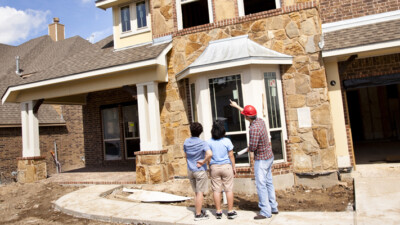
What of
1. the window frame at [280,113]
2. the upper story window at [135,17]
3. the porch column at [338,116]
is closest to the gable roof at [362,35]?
the porch column at [338,116]

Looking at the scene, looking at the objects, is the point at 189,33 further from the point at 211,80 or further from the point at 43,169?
the point at 43,169

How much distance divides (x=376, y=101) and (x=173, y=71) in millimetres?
11411

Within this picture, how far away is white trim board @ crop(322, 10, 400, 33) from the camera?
7.72 meters

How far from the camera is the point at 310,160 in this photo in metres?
7.38

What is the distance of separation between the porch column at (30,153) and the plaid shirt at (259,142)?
834cm

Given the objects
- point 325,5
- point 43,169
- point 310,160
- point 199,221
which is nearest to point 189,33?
point 325,5

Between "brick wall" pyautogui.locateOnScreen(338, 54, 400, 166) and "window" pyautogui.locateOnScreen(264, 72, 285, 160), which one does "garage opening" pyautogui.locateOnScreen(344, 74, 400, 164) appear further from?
"window" pyautogui.locateOnScreen(264, 72, 285, 160)

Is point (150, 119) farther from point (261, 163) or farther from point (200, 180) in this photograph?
point (261, 163)

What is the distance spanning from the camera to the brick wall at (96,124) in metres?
12.4

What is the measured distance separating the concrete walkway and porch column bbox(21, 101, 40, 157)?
3712 mm

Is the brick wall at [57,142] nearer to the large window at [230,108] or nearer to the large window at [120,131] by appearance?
the large window at [120,131]

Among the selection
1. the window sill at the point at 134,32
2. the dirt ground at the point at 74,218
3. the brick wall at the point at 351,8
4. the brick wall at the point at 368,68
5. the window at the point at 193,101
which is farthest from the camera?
the window sill at the point at 134,32

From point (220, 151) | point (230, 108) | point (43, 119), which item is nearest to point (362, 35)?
point (230, 108)

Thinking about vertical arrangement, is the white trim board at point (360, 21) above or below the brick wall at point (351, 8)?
below
